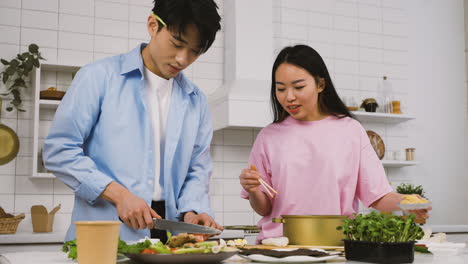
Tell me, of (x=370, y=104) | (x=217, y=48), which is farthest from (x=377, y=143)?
(x=217, y=48)

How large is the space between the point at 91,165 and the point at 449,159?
413 cm

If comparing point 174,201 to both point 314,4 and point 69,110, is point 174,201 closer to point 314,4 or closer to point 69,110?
point 69,110

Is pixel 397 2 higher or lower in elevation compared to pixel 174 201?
higher

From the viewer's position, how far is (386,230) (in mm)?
1219

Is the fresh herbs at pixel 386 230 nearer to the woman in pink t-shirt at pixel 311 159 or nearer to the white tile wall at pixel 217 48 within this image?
the woman in pink t-shirt at pixel 311 159

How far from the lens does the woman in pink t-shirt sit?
1.96m

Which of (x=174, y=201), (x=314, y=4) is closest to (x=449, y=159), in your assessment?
(x=314, y=4)

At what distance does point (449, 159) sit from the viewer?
4.91 metres

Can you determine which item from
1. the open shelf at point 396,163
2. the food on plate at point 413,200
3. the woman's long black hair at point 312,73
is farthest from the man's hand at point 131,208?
the open shelf at point 396,163

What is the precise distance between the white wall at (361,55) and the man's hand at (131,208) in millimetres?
2544

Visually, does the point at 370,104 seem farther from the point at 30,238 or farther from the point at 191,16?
the point at 191,16

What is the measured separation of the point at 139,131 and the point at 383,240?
87 cm

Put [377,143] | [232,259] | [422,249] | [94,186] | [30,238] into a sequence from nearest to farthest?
[232,259] → [422,249] → [94,186] → [30,238] → [377,143]

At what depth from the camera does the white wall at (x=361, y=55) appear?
393 centimetres
